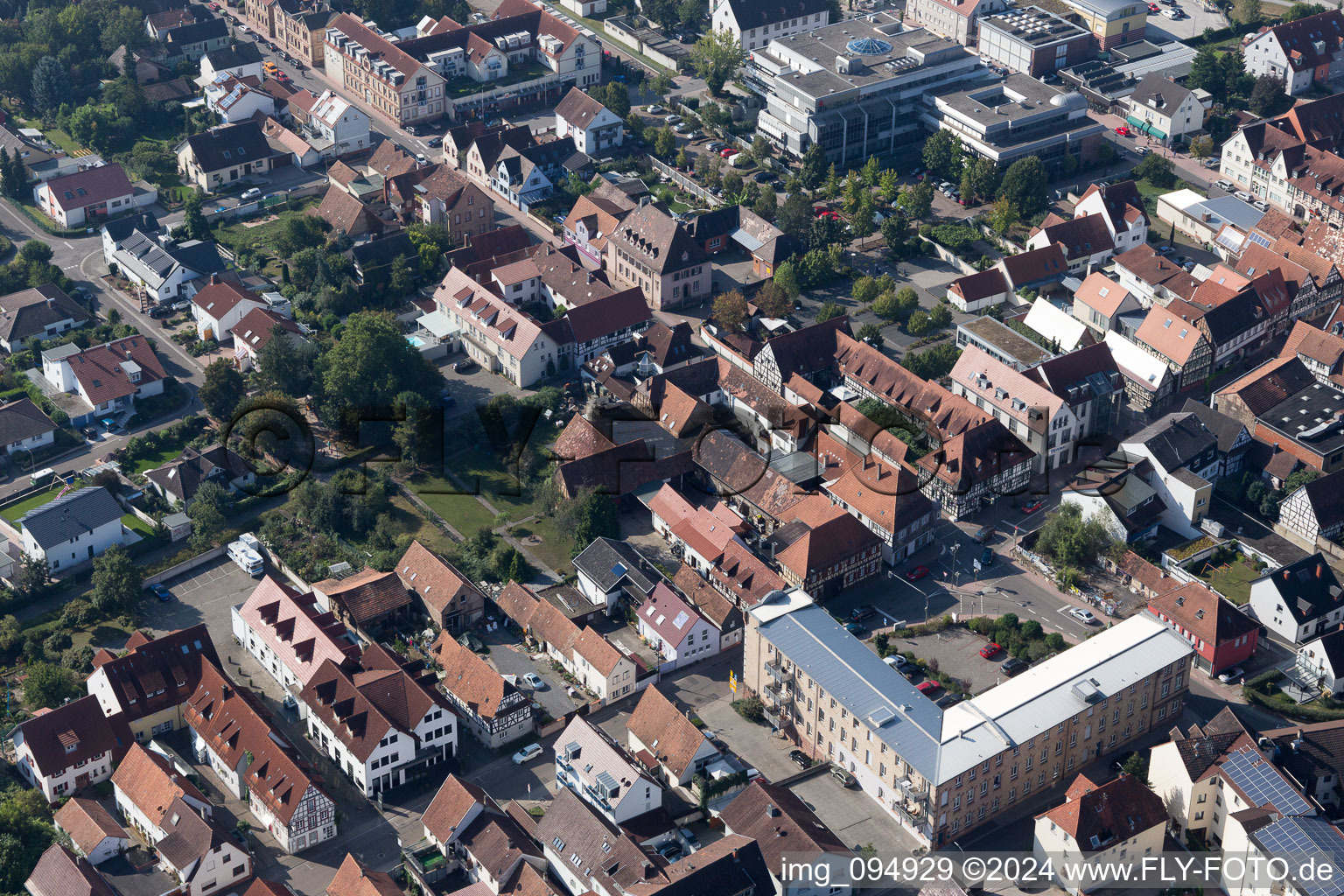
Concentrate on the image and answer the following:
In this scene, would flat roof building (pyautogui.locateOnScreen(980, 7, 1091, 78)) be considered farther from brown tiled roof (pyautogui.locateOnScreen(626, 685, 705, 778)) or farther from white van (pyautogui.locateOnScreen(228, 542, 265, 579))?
brown tiled roof (pyautogui.locateOnScreen(626, 685, 705, 778))

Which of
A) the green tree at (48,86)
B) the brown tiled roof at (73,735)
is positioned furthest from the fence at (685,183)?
the brown tiled roof at (73,735)

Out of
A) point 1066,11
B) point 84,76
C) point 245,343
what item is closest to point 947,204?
A: point 1066,11

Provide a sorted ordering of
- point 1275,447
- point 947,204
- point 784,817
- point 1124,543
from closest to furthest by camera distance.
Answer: point 784,817
point 1124,543
point 1275,447
point 947,204

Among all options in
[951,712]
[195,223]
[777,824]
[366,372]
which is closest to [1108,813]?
[951,712]

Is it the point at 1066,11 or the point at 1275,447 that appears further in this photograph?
the point at 1066,11

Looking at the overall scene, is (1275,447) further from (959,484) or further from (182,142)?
(182,142)

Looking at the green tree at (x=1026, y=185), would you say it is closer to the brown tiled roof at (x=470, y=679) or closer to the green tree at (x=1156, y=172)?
the green tree at (x=1156, y=172)
